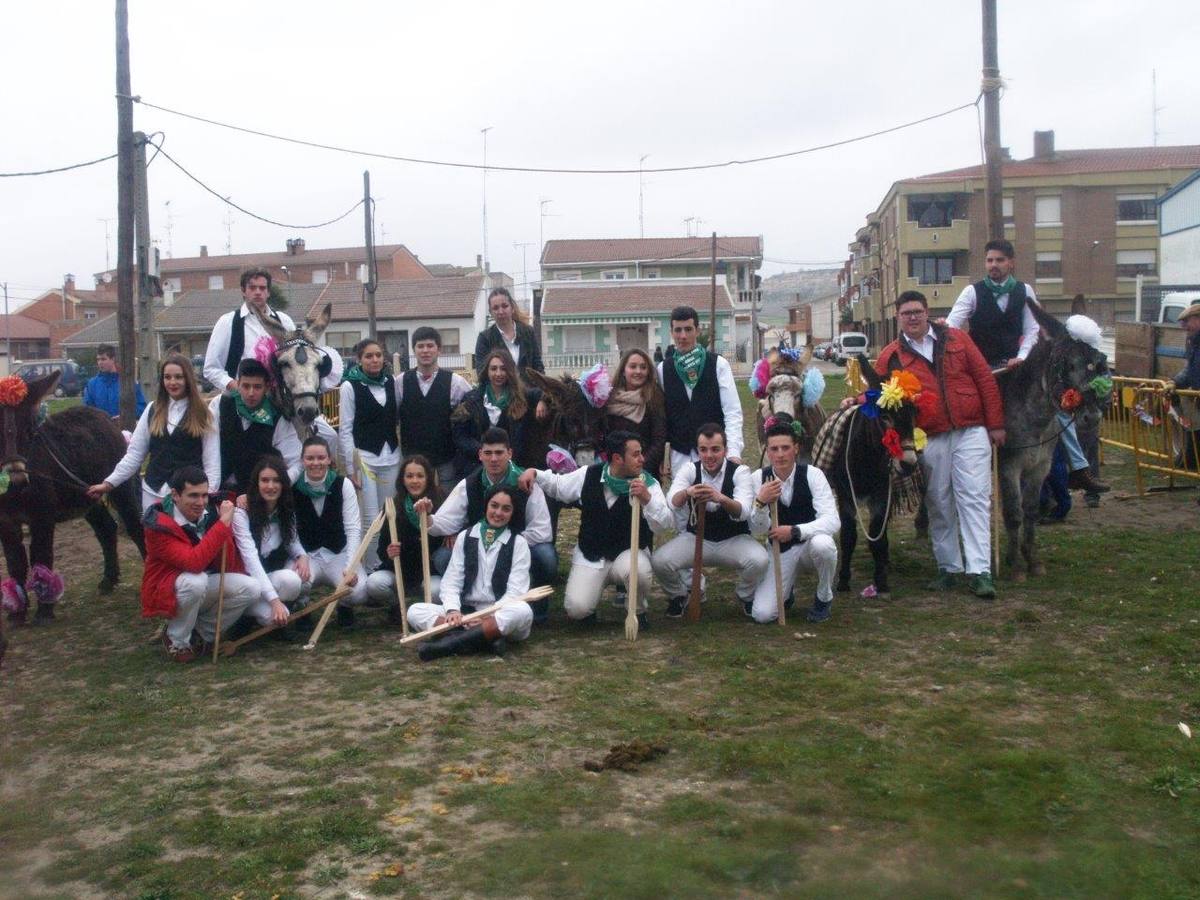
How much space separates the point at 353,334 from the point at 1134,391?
1930 inches

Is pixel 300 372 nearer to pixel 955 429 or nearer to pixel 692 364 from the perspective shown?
pixel 692 364

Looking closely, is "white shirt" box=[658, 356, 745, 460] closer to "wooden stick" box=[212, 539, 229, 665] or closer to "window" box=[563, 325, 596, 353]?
"wooden stick" box=[212, 539, 229, 665]

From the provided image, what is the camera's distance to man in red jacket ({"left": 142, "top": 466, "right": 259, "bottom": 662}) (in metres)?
6.84

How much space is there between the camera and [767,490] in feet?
23.5

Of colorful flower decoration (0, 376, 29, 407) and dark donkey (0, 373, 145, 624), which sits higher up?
colorful flower decoration (0, 376, 29, 407)

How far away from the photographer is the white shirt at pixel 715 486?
24.1 feet

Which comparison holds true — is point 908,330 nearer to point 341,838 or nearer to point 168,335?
point 341,838

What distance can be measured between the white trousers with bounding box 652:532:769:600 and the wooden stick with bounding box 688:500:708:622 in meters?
0.07

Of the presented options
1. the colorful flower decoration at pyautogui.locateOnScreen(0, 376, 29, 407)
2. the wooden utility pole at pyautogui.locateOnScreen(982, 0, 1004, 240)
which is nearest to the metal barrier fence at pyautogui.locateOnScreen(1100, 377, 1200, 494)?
the wooden utility pole at pyautogui.locateOnScreen(982, 0, 1004, 240)

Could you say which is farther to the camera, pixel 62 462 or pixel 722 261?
pixel 722 261

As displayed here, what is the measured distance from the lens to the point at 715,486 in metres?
7.38

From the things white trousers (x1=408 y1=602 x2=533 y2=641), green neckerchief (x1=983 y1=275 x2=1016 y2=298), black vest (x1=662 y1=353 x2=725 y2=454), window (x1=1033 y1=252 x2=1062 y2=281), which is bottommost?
white trousers (x1=408 y1=602 x2=533 y2=641)

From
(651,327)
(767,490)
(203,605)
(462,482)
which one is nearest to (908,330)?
(767,490)

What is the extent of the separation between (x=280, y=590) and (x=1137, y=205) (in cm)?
5347
